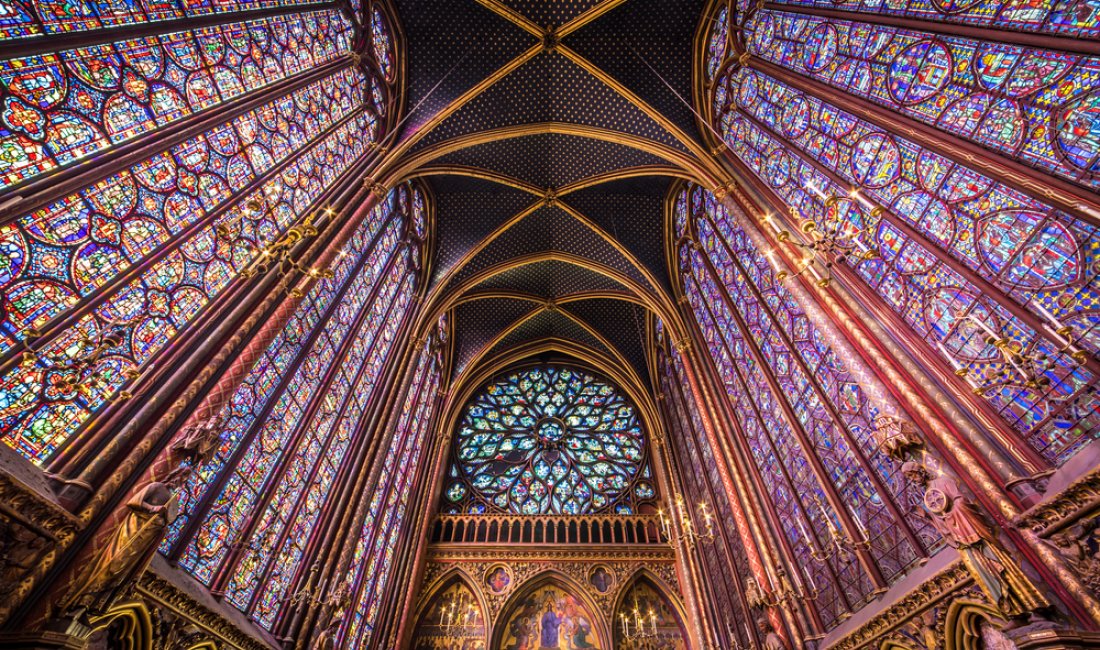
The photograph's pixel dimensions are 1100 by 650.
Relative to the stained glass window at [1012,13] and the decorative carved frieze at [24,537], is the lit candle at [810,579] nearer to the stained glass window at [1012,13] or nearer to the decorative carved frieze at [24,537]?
the stained glass window at [1012,13]

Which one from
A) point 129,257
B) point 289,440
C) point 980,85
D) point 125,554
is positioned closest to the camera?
point 125,554

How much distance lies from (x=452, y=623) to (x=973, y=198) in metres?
15.5

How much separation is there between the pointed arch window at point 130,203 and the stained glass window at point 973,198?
8246mm

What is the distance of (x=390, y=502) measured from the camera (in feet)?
42.9

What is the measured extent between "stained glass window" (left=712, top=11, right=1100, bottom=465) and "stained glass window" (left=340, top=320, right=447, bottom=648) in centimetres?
1083

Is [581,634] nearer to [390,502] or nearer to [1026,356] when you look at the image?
[390,502]

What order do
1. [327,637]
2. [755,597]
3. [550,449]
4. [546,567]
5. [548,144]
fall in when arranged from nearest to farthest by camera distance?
[327,637] < [755,597] < [548,144] < [546,567] < [550,449]

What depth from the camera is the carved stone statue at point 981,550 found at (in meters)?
4.30

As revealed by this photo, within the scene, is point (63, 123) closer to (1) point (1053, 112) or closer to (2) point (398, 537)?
(1) point (1053, 112)

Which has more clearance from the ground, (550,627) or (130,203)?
(130,203)

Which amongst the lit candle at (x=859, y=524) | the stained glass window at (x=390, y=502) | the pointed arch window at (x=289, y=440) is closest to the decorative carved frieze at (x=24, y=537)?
the pointed arch window at (x=289, y=440)

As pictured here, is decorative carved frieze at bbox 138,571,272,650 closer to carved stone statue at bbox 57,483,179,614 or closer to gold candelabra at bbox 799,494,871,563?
carved stone statue at bbox 57,483,179,614

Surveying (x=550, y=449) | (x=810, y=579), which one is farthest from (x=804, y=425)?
(x=550, y=449)

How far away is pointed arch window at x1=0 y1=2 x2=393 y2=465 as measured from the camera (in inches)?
185
